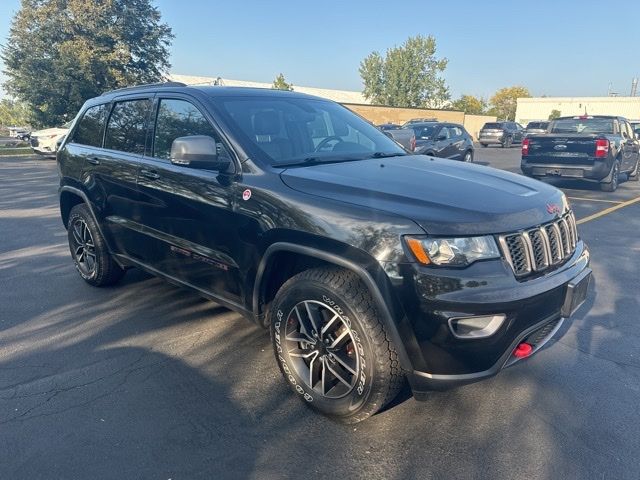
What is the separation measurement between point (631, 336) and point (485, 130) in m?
31.1

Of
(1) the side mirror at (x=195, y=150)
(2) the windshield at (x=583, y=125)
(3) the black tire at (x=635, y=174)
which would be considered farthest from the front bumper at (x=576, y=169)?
(1) the side mirror at (x=195, y=150)

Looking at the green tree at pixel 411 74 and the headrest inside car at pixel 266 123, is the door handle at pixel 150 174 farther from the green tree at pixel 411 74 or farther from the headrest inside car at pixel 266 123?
the green tree at pixel 411 74

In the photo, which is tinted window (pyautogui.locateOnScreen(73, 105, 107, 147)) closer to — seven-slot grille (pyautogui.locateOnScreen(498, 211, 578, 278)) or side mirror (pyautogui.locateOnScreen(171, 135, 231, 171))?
side mirror (pyautogui.locateOnScreen(171, 135, 231, 171))

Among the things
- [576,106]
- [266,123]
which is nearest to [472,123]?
[576,106]

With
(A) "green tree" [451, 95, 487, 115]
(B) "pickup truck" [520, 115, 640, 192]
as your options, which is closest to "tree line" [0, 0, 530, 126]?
(B) "pickup truck" [520, 115, 640, 192]

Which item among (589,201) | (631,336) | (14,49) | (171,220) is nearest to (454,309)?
(171,220)

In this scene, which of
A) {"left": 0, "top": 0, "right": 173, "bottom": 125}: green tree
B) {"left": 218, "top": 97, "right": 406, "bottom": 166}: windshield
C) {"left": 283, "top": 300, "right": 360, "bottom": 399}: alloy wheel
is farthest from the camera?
{"left": 0, "top": 0, "right": 173, "bottom": 125}: green tree

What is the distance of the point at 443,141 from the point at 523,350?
42.7 feet

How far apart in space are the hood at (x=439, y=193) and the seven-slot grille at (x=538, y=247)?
2.0 inches

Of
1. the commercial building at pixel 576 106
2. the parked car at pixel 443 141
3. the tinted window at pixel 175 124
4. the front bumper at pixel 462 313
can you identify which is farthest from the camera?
the commercial building at pixel 576 106

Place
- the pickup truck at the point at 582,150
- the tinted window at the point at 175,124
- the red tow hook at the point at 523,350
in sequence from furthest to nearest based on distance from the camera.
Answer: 1. the pickup truck at the point at 582,150
2. the tinted window at the point at 175,124
3. the red tow hook at the point at 523,350

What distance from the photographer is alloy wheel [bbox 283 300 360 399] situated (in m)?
2.74

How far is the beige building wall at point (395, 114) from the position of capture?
3906cm

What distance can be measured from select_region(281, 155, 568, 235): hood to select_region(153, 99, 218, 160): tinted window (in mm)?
879
